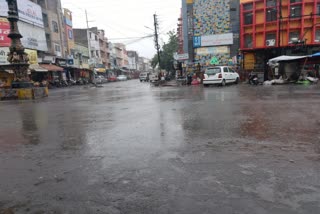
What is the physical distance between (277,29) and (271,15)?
162 cm

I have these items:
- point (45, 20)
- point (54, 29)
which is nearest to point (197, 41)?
point (54, 29)

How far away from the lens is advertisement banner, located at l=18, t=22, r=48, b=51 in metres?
31.2

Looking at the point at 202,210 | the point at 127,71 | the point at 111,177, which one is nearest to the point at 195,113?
the point at 111,177

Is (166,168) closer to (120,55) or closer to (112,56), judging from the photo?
(112,56)

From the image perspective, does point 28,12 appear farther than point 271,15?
Yes

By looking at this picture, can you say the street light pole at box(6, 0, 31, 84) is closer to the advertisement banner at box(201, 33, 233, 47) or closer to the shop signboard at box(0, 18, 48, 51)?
the shop signboard at box(0, 18, 48, 51)

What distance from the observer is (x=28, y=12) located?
106 feet

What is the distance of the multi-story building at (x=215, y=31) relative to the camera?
2708 cm

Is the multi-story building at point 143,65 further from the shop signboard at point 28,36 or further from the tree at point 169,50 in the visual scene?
the shop signboard at point 28,36

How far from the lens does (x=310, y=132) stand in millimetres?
5172


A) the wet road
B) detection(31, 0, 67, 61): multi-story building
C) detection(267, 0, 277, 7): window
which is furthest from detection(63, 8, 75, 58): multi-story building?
the wet road

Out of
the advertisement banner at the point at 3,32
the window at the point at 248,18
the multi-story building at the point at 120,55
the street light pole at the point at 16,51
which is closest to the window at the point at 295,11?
the window at the point at 248,18

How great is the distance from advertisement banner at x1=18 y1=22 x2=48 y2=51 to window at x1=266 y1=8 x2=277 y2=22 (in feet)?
97.0

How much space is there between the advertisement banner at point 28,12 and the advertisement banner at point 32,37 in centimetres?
69
